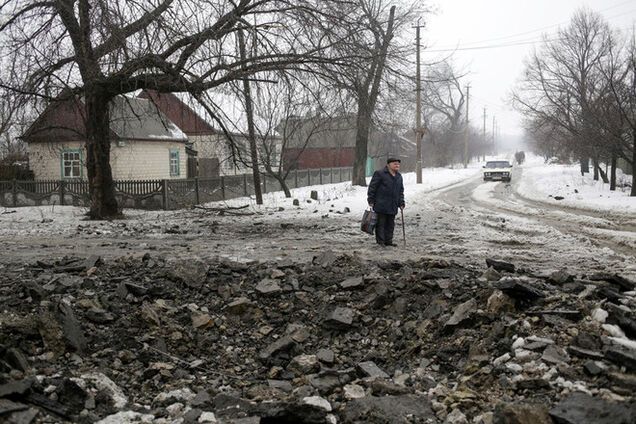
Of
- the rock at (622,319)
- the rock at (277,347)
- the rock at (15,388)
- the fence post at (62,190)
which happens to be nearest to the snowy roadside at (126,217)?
the fence post at (62,190)

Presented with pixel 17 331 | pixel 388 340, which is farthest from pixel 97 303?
pixel 388 340

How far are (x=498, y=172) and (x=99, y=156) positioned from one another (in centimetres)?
2951

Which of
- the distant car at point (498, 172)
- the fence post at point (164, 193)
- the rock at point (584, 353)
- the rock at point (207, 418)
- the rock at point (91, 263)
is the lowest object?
the rock at point (207, 418)

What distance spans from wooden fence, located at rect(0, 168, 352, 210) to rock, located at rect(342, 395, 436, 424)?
16705mm

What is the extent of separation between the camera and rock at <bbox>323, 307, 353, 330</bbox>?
5.71 meters

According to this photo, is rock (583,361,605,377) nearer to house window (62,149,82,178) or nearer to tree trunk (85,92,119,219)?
tree trunk (85,92,119,219)

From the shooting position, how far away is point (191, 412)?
12.6 ft

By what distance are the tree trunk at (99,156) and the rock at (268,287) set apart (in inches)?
412

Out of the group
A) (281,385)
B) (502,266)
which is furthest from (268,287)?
(502,266)

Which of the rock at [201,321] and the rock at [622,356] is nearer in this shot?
the rock at [622,356]

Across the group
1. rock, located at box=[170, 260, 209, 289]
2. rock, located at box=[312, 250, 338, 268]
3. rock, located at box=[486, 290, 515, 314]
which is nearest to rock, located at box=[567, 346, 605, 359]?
rock, located at box=[486, 290, 515, 314]

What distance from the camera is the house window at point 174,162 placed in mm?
30673

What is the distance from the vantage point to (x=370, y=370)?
184 inches

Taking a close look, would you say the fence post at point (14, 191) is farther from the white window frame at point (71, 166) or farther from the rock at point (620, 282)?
the rock at point (620, 282)
